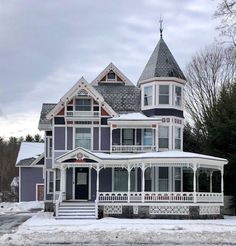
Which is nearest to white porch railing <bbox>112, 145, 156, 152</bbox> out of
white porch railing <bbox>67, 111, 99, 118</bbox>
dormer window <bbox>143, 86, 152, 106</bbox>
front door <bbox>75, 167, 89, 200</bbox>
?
front door <bbox>75, 167, 89, 200</bbox>

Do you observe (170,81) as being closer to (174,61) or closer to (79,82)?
(174,61)

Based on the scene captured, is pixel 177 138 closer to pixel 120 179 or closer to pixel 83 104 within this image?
pixel 120 179

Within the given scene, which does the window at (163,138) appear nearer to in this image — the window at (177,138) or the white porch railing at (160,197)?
the window at (177,138)

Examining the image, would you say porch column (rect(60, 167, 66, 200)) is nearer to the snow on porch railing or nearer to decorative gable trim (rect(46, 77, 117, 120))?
decorative gable trim (rect(46, 77, 117, 120))

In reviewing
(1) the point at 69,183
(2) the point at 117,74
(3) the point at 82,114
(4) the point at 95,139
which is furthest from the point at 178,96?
(1) the point at 69,183

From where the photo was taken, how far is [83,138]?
127 feet

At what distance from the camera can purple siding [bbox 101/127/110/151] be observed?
127 feet

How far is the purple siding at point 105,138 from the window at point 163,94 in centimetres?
421

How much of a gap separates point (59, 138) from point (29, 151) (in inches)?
1041

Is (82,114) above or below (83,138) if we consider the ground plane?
above

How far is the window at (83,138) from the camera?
38634 millimetres

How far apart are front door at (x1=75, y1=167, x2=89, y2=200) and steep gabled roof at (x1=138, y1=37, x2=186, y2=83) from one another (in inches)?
301

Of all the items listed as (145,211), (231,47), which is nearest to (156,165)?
(145,211)

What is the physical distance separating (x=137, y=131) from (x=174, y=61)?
589 cm
